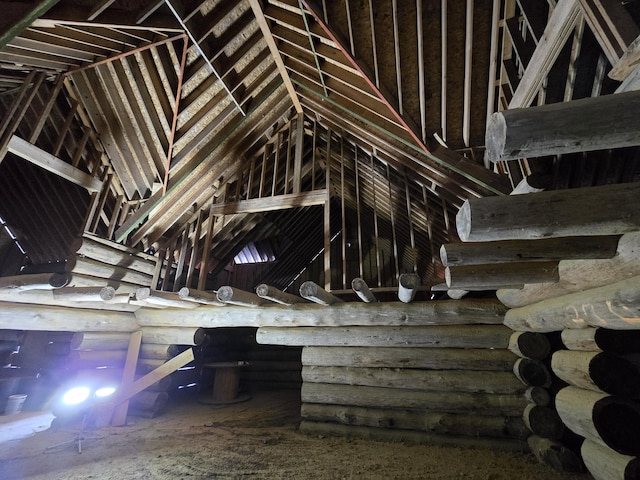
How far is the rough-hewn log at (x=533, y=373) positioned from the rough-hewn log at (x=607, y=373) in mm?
917

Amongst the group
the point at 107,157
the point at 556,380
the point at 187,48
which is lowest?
the point at 556,380

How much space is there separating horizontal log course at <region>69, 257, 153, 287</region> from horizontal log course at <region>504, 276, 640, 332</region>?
8263 mm

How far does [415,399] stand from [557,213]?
4471mm

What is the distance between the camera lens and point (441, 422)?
16.2 ft

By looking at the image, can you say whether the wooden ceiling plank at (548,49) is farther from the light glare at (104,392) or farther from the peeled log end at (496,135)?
the light glare at (104,392)

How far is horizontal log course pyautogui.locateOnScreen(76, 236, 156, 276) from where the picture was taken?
639 cm

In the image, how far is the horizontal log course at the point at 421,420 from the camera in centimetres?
470

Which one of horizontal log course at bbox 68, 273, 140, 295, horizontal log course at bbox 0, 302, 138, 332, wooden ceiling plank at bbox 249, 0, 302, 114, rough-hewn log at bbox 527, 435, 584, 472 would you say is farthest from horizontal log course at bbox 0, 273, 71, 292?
rough-hewn log at bbox 527, 435, 584, 472

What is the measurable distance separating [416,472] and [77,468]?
4744mm

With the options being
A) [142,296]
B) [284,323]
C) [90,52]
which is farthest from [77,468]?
[90,52]

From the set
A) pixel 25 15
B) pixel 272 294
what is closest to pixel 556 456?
pixel 272 294

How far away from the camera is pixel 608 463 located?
3035 millimetres

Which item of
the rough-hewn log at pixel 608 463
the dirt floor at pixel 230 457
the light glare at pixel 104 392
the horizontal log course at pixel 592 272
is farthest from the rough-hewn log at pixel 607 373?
the light glare at pixel 104 392

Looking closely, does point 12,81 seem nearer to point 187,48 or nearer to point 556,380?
point 187,48
